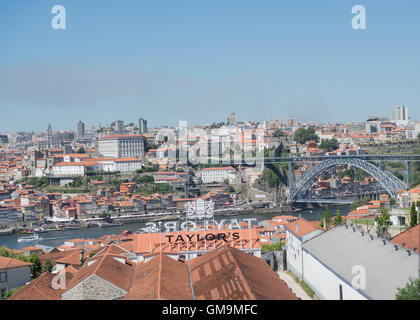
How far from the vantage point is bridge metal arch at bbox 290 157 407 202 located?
19888mm

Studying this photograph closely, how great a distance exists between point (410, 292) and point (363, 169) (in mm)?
18726

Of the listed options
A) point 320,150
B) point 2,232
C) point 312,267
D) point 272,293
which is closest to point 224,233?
point 312,267

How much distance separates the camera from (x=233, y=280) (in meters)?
4.91

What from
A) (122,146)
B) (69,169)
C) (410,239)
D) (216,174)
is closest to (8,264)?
(410,239)

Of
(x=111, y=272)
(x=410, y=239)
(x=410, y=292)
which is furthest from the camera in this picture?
(x=410, y=239)

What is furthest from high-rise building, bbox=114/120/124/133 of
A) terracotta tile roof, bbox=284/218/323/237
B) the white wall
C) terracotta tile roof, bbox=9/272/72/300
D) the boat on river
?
terracotta tile roof, bbox=9/272/72/300

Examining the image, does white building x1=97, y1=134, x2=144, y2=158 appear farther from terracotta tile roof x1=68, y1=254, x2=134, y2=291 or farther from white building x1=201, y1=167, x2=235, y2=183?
terracotta tile roof x1=68, y1=254, x2=134, y2=291

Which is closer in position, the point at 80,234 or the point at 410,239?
the point at 410,239

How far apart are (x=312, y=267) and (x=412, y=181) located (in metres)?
16.0

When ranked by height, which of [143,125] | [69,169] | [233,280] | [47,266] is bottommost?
[47,266]

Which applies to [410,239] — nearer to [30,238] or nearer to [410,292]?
[410,292]

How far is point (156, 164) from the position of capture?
110ft

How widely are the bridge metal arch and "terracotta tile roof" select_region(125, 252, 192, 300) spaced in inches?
563

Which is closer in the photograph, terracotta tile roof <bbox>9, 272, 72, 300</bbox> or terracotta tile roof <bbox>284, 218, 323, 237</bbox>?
terracotta tile roof <bbox>9, 272, 72, 300</bbox>
